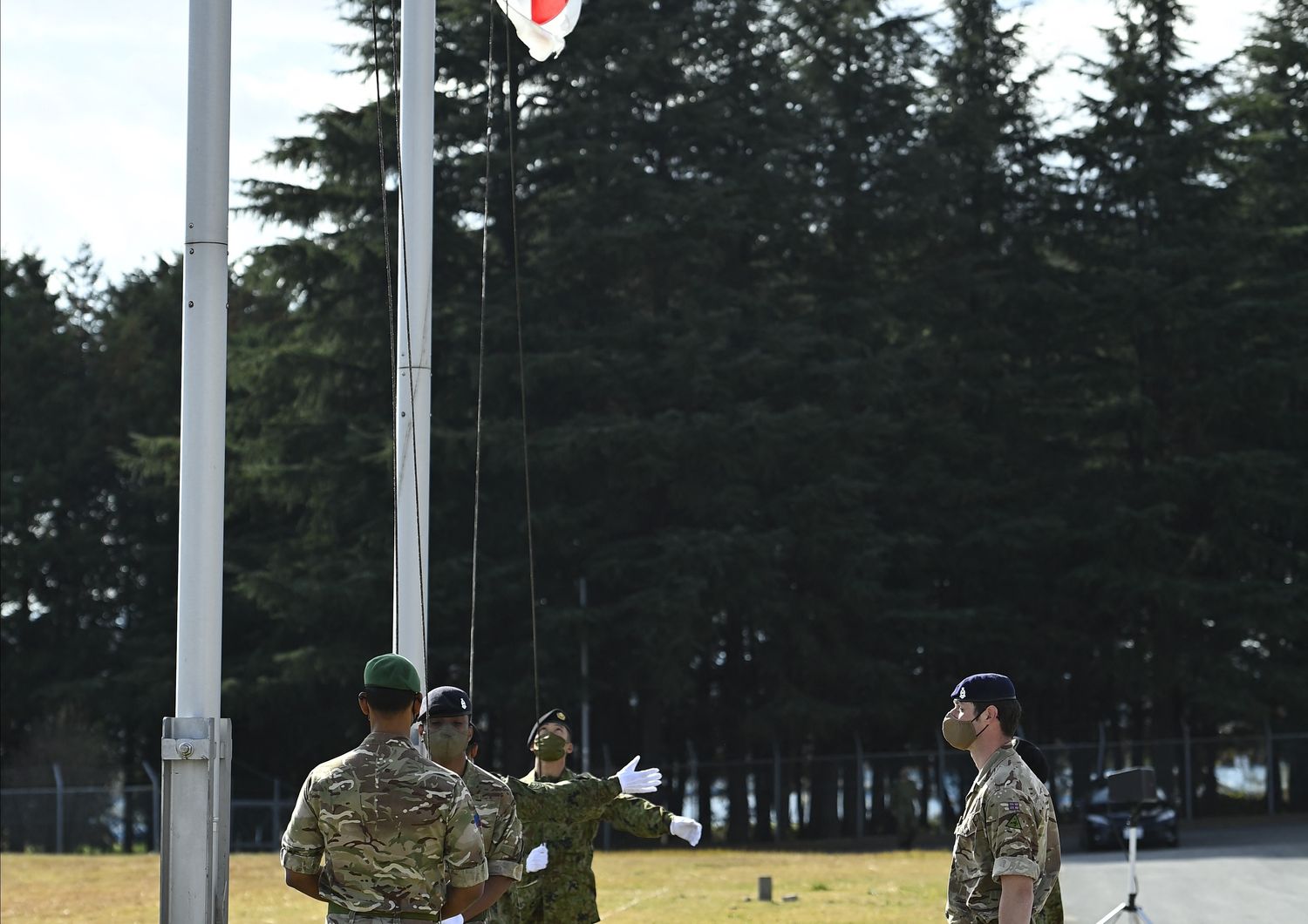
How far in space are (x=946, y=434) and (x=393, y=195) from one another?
14898 mm

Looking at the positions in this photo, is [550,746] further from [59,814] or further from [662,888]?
[59,814]

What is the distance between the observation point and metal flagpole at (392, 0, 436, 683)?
11297 millimetres

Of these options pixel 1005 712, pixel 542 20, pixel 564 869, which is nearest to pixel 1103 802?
pixel 542 20

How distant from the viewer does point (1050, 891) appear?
7875 millimetres

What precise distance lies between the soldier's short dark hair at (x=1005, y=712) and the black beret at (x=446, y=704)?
8.08 ft

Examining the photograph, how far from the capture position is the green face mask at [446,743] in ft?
27.8

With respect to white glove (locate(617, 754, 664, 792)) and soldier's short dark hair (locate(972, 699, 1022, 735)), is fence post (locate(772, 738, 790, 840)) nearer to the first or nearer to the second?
Answer: white glove (locate(617, 754, 664, 792))

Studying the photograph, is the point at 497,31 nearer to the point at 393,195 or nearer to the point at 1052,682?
the point at 393,195

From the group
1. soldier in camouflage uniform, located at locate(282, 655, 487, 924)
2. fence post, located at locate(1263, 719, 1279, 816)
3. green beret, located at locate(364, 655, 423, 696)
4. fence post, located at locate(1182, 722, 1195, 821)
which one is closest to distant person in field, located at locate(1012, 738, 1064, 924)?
soldier in camouflage uniform, located at locate(282, 655, 487, 924)

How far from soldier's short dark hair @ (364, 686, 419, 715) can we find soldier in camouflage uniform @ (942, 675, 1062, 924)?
2.13 meters

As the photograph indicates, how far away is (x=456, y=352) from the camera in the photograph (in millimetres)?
42969

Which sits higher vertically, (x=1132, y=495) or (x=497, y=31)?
(x=497, y=31)

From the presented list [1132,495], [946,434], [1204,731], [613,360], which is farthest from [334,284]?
[1204,731]

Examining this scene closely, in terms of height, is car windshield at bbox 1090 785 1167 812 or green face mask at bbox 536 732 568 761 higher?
green face mask at bbox 536 732 568 761
